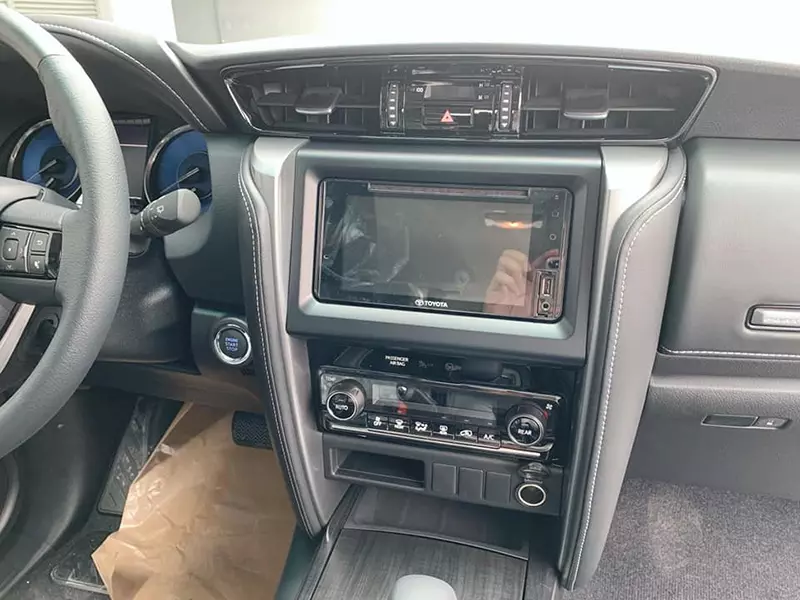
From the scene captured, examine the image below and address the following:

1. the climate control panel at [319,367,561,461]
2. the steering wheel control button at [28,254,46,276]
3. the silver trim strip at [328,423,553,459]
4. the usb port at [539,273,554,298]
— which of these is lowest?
the silver trim strip at [328,423,553,459]

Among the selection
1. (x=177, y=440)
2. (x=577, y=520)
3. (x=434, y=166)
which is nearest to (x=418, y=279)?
(x=434, y=166)

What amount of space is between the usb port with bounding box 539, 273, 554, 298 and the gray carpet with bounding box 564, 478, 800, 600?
0.60 metres

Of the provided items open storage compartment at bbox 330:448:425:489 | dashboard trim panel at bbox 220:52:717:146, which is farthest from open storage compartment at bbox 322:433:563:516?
dashboard trim panel at bbox 220:52:717:146

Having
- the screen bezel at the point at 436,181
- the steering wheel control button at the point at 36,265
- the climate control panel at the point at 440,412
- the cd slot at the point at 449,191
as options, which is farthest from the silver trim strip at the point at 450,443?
the steering wheel control button at the point at 36,265

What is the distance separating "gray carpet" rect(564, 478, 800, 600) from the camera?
1.33m

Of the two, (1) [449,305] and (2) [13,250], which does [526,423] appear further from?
(2) [13,250]

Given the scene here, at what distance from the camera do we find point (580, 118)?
0.88 meters

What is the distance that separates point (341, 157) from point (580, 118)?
0.98 feet

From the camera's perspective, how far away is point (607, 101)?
2.91 feet

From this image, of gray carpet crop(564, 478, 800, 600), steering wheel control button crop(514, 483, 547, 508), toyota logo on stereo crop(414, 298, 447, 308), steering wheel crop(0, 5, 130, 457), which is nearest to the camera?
steering wheel crop(0, 5, 130, 457)

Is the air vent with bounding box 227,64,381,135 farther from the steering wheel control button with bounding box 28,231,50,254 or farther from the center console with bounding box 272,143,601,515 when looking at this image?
the steering wheel control button with bounding box 28,231,50,254

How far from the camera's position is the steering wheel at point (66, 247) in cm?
76

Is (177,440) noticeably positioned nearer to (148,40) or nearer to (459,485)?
(459,485)

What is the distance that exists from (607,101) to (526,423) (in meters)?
0.42
